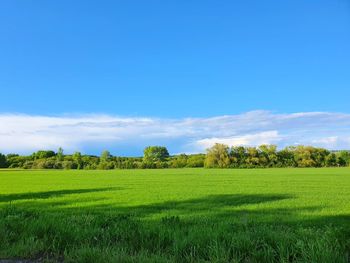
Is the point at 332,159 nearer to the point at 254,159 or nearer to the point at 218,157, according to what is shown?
the point at 254,159

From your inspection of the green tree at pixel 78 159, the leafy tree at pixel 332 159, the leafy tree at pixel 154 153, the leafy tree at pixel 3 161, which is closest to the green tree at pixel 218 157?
the leafy tree at pixel 332 159

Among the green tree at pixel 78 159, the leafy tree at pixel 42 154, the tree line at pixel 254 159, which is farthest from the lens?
the leafy tree at pixel 42 154

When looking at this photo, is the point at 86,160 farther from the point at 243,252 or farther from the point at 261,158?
the point at 243,252

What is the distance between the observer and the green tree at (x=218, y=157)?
375 feet

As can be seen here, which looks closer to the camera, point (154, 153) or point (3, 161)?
point (3, 161)

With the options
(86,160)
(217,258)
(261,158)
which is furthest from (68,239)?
(86,160)

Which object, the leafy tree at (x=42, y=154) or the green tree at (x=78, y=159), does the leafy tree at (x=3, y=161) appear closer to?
the leafy tree at (x=42, y=154)

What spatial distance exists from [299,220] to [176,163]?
359ft

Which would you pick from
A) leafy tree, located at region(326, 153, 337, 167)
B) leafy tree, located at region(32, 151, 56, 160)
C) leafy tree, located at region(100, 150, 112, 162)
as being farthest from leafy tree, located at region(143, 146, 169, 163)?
leafy tree, located at region(326, 153, 337, 167)

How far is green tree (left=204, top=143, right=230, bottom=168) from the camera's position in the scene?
114375 millimetres

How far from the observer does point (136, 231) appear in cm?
673

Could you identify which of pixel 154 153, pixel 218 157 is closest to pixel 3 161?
pixel 154 153

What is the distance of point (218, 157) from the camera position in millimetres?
115375

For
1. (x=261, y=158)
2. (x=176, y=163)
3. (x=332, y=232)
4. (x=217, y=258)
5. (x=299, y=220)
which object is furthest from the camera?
(x=176, y=163)
